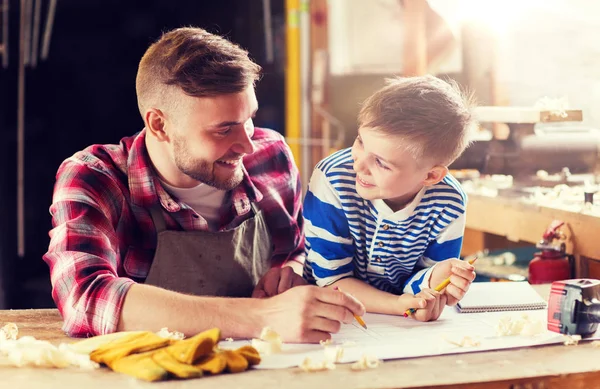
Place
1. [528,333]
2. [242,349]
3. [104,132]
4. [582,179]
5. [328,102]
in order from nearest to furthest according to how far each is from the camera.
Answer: [242,349], [528,333], [582,179], [104,132], [328,102]

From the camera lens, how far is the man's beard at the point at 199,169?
1.77m

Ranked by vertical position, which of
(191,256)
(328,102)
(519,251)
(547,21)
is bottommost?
(519,251)

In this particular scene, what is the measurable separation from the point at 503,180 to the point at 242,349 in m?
1.45

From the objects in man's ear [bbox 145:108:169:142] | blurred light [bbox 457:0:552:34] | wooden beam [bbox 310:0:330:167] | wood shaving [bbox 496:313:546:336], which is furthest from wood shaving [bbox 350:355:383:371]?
wooden beam [bbox 310:0:330:167]

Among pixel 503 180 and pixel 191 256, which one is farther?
pixel 503 180

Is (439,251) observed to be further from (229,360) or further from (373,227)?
(229,360)

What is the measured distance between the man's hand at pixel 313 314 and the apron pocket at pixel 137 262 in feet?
1.65

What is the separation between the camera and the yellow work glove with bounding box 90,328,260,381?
1222 millimetres

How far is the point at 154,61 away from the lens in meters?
1.78

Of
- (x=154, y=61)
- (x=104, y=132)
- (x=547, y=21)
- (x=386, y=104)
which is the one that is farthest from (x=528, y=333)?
(x=104, y=132)

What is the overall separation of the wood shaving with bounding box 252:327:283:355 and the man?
4cm

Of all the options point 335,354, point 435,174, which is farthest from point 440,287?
point 335,354

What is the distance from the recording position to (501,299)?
67.6 inches

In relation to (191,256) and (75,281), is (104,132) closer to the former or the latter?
(191,256)
